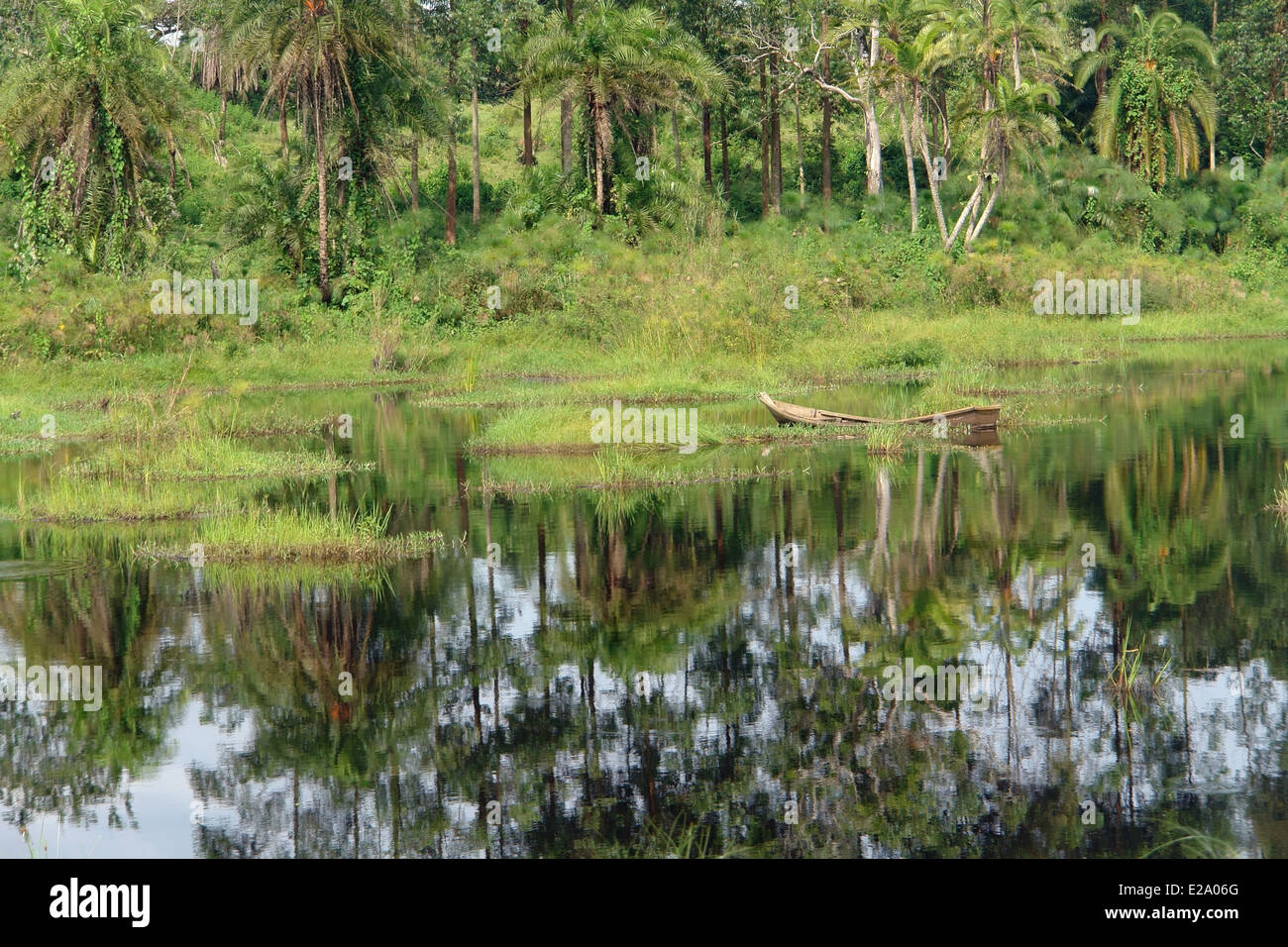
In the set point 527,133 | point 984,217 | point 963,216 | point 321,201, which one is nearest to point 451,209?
point 527,133

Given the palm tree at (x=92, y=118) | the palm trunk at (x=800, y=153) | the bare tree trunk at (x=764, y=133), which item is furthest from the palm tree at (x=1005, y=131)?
the palm tree at (x=92, y=118)

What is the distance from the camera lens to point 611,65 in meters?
39.5

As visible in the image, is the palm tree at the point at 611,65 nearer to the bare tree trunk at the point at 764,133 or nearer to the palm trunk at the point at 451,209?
the palm trunk at the point at 451,209

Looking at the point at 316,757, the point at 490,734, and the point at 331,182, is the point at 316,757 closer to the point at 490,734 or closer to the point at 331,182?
the point at 490,734

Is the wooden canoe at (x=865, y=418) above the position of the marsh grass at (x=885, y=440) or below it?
above

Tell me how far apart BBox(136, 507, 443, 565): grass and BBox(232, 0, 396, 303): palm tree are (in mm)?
22685

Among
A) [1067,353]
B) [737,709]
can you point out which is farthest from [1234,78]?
[737,709]

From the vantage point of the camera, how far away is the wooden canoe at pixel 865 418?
69.9 ft

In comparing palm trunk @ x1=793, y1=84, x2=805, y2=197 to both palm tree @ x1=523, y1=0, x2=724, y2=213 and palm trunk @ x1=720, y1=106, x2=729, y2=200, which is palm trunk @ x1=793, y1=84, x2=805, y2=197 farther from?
palm tree @ x1=523, y1=0, x2=724, y2=213

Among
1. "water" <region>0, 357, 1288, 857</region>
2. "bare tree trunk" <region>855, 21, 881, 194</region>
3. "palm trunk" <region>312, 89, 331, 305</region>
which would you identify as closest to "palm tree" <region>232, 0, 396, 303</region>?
"palm trunk" <region>312, 89, 331, 305</region>

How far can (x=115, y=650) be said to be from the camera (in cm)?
1074

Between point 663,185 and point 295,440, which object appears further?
point 663,185

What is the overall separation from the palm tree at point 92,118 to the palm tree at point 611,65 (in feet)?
33.4
